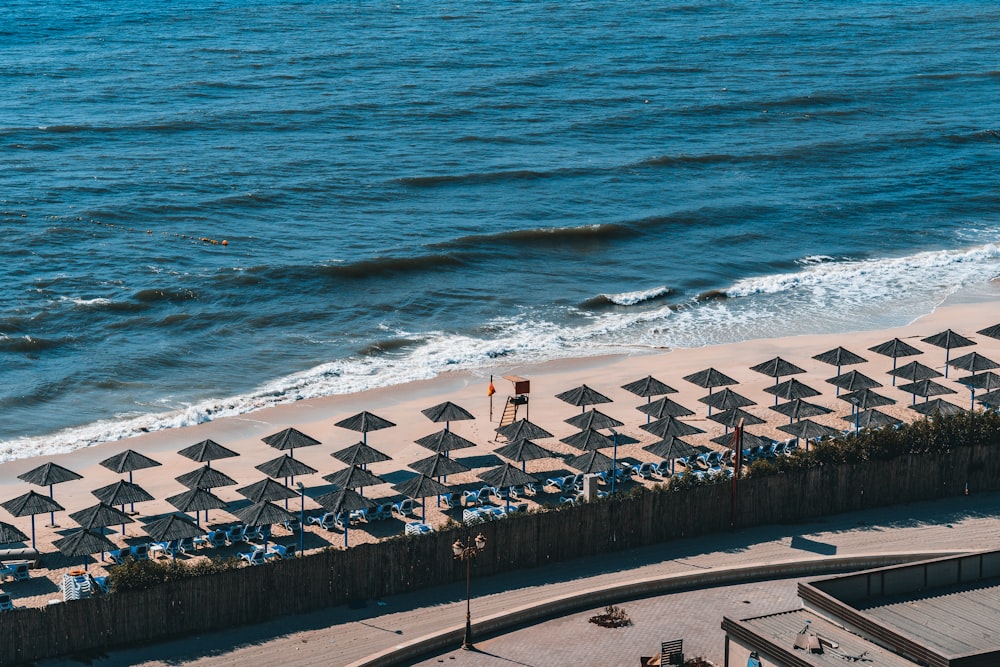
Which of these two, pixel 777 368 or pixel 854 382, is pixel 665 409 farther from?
pixel 854 382

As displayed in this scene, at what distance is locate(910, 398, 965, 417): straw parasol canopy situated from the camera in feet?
126

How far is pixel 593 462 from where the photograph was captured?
3438 centimetres

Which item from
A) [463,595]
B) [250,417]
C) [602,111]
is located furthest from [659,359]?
[602,111]

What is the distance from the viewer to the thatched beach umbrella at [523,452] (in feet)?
115

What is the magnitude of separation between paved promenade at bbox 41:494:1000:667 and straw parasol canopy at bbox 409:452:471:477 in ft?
15.9

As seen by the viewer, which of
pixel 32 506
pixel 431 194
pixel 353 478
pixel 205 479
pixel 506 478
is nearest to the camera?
pixel 32 506

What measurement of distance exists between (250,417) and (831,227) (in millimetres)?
35767

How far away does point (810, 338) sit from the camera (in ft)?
164

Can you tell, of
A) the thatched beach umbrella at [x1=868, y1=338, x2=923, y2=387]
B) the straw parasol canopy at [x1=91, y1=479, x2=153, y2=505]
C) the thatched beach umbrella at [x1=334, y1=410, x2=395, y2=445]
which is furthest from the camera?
the thatched beach umbrella at [x1=868, y1=338, x2=923, y2=387]

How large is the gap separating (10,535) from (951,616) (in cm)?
1986

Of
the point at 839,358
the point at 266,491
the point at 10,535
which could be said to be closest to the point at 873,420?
the point at 839,358

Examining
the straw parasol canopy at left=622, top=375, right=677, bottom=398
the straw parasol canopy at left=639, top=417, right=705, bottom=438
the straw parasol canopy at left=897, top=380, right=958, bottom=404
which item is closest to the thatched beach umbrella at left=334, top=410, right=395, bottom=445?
the straw parasol canopy at left=639, top=417, right=705, bottom=438

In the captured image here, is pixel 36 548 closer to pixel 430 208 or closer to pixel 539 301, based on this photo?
pixel 539 301

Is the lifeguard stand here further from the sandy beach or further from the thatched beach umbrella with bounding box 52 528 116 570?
the thatched beach umbrella with bounding box 52 528 116 570
